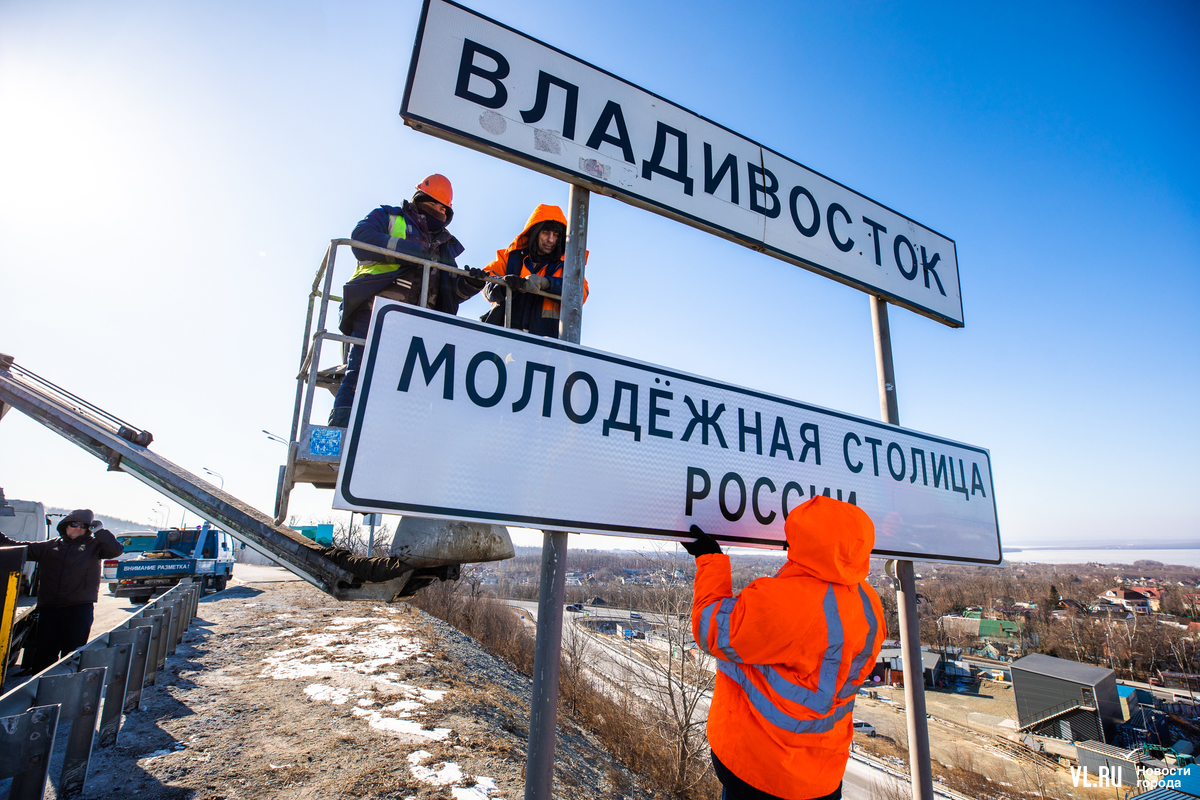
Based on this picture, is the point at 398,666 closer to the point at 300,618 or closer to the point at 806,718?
the point at 300,618

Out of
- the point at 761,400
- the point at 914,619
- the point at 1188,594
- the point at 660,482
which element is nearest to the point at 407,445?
the point at 660,482

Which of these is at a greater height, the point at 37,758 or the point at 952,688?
the point at 37,758

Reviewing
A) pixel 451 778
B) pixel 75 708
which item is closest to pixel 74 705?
pixel 75 708

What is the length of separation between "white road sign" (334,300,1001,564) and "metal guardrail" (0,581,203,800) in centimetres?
389

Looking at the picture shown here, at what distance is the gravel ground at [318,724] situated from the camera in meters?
4.94

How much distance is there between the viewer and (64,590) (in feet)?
18.6

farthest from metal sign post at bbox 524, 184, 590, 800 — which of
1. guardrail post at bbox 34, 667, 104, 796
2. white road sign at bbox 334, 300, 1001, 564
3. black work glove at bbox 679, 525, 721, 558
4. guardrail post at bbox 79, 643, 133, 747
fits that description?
guardrail post at bbox 79, 643, 133, 747

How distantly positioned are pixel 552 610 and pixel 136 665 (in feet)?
23.5

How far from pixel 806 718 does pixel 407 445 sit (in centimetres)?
163

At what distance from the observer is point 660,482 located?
169 centimetres

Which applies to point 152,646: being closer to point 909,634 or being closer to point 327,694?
point 327,694

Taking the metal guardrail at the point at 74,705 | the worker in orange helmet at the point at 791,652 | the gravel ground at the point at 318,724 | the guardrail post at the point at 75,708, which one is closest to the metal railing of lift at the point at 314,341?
the worker in orange helmet at the point at 791,652
